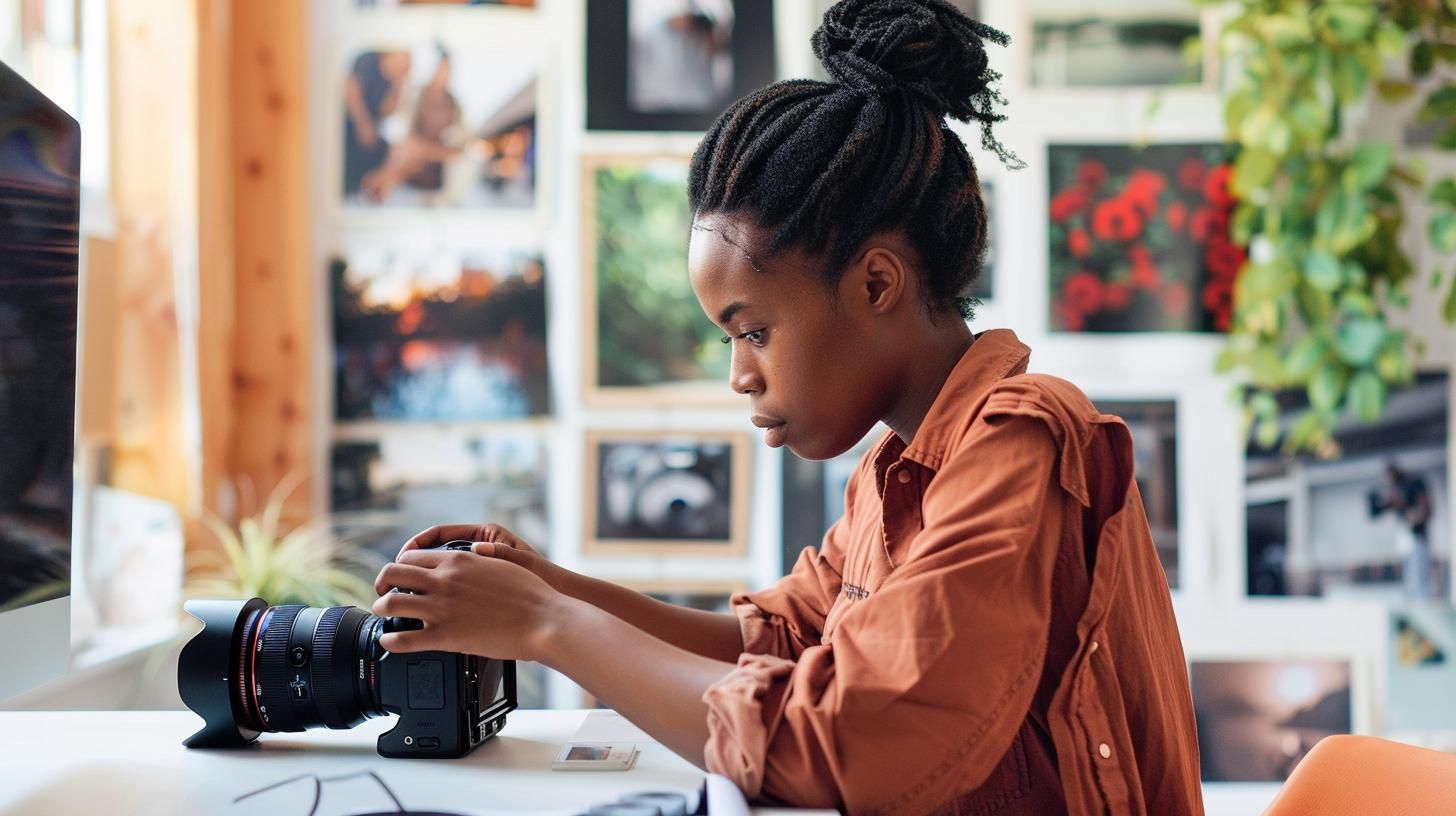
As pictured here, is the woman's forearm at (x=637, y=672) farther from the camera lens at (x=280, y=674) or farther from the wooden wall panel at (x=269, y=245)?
the wooden wall panel at (x=269, y=245)

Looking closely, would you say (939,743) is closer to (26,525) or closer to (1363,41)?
(26,525)

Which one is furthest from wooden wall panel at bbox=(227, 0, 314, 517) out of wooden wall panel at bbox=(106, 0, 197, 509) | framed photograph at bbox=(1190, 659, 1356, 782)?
framed photograph at bbox=(1190, 659, 1356, 782)

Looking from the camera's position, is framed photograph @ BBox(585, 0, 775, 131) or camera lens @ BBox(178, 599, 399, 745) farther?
framed photograph @ BBox(585, 0, 775, 131)

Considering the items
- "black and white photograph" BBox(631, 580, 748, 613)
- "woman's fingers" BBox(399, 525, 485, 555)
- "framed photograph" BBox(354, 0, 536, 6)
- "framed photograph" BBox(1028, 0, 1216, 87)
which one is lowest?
"black and white photograph" BBox(631, 580, 748, 613)

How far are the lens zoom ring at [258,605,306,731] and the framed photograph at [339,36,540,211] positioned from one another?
1.50 m

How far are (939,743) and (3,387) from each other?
29.0 inches

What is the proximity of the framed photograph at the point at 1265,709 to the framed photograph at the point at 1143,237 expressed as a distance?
69cm

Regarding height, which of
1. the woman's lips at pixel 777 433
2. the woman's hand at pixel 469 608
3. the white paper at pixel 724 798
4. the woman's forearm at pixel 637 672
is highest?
the woman's lips at pixel 777 433

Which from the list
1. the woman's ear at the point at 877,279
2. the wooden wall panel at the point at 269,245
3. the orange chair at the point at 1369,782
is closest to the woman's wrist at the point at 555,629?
the woman's ear at the point at 877,279

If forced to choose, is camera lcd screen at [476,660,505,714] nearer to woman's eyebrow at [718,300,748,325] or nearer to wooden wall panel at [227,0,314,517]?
woman's eyebrow at [718,300,748,325]

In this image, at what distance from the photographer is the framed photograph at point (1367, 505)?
2424 millimetres

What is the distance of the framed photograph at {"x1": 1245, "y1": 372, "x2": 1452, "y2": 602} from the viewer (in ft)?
7.95

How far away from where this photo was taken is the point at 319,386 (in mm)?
2428

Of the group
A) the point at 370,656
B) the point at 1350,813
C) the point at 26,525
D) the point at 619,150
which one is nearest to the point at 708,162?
the point at 370,656
